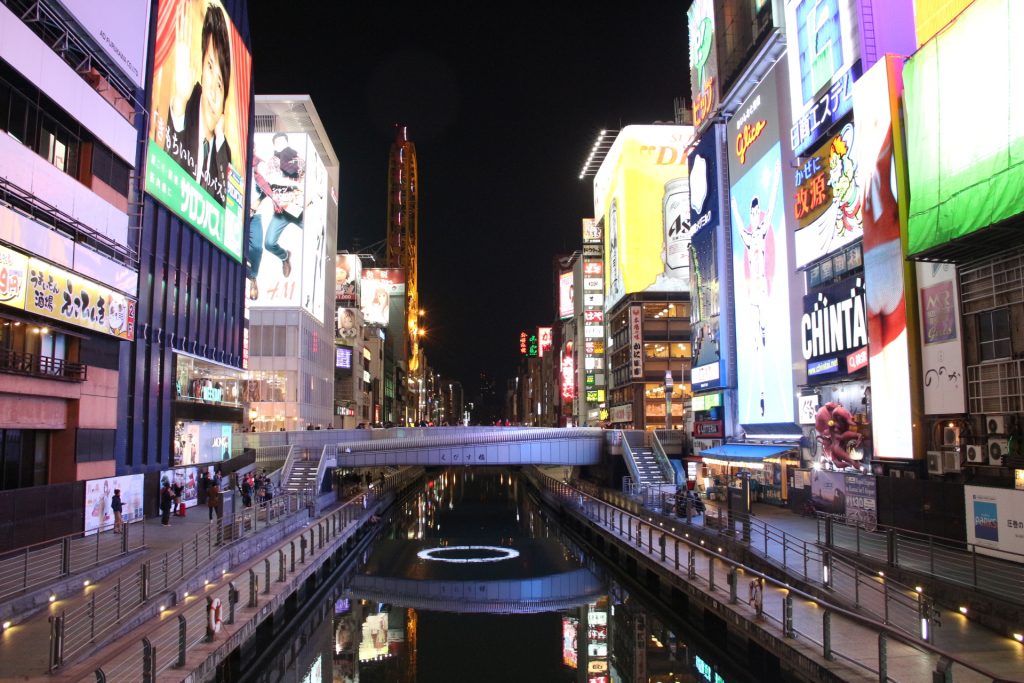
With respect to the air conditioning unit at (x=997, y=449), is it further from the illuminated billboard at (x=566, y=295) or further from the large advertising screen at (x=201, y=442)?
the illuminated billboard at (x=566, y=295)

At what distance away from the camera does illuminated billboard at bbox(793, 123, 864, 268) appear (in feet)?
98.4

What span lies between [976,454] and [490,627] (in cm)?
1394

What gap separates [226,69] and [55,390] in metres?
21.9

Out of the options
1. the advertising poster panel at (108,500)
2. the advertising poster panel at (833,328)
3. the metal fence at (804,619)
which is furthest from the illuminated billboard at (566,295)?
the advertising poster panel at (108,500)

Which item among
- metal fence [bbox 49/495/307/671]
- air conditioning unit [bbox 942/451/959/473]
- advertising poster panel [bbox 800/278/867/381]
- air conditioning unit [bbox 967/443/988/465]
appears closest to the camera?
metal fence [bbox 49/495/307/671]

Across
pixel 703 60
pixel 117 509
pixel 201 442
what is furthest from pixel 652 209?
pixel 117 509

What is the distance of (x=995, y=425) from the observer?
19578 millimetres

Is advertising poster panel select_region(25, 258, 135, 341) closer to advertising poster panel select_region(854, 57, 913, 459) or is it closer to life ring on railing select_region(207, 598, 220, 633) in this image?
life ring on railing select_region(207, 598, 220, 633)

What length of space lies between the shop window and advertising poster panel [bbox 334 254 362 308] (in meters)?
79.3

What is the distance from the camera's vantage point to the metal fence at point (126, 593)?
1161 cm

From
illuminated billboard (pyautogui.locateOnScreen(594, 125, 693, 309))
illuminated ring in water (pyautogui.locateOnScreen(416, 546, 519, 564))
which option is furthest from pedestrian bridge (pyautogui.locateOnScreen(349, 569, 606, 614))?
illuminated billboard (pyautogui.locateOnScreen(594, 125, 693, 309))

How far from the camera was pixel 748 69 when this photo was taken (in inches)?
1720

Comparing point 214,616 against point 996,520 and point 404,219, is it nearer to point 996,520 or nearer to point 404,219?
point 996,520

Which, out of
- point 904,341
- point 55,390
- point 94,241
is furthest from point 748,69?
point 55,390
